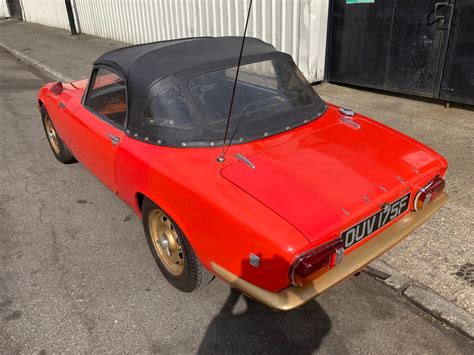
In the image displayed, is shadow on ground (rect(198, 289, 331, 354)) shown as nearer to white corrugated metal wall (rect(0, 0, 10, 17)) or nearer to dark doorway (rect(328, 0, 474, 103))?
dark doorway (rect(328, 0, 474, 103))

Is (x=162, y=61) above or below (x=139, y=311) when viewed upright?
above

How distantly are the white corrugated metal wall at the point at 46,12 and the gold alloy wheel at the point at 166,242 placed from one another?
605 inches

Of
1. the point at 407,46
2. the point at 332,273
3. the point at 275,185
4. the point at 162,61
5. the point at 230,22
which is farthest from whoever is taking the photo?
the point at 230,22

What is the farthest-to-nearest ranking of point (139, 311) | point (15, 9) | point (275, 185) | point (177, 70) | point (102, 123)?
1. point (15, 9)
2. point (102, 123)
3. point (177, 70)
4. point (139, 311)
5. point (275, 185)

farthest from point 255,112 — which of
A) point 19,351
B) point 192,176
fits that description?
point 19,351

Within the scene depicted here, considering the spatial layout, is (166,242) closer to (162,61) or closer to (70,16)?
(162,61)

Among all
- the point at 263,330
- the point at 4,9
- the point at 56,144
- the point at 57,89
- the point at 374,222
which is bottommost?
the point at 263,330

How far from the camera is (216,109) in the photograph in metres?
2.71

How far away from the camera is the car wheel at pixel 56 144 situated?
4.63 metres

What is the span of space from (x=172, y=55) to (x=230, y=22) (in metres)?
5.53

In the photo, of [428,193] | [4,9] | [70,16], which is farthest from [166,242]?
[4,9]

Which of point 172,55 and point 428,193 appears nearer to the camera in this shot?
point 428,193

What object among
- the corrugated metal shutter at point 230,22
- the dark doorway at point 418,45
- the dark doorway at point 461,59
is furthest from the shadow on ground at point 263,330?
the corrugated metal shutter at point 230,22

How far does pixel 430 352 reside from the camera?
230 cm
